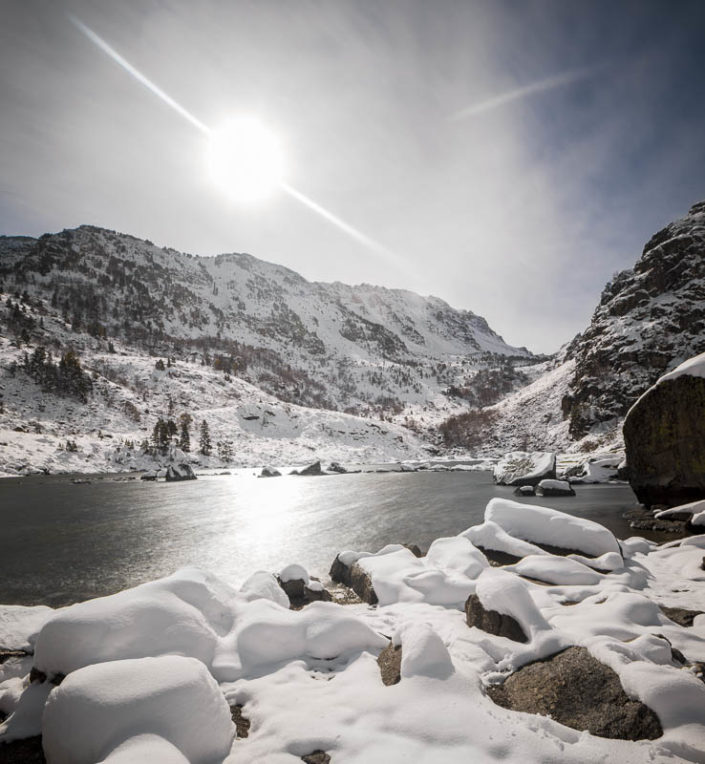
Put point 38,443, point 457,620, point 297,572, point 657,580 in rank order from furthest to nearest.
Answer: point 38,443
point 297,572
point 657,580
point 457,620

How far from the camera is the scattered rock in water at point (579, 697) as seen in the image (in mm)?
3989

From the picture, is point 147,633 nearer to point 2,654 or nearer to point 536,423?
point 2,654

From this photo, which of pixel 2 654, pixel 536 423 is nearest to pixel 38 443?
pixel 2 654

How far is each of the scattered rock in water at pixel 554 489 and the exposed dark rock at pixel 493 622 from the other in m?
27.1

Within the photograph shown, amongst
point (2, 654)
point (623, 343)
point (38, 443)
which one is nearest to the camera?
point (2, 654)

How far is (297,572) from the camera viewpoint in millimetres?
10414

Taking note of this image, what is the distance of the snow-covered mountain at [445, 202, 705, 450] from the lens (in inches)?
2687

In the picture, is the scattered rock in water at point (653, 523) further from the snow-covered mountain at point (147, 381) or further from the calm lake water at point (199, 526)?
the snow-covered mountain at point (147, 381)

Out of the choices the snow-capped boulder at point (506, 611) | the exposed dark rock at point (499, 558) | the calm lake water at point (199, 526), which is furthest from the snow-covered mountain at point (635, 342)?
Result: the snow-capped boulder at point (506, 611)

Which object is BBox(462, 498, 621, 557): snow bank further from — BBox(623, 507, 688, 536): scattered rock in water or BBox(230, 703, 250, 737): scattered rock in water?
BBox(230, 703, 250, 737): scattered rock in water

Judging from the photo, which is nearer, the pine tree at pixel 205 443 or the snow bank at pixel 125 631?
the snow bank at pixel 125 631

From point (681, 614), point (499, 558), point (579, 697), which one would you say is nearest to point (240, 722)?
point (579, 697)

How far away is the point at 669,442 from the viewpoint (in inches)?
667

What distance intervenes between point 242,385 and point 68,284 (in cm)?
11141
